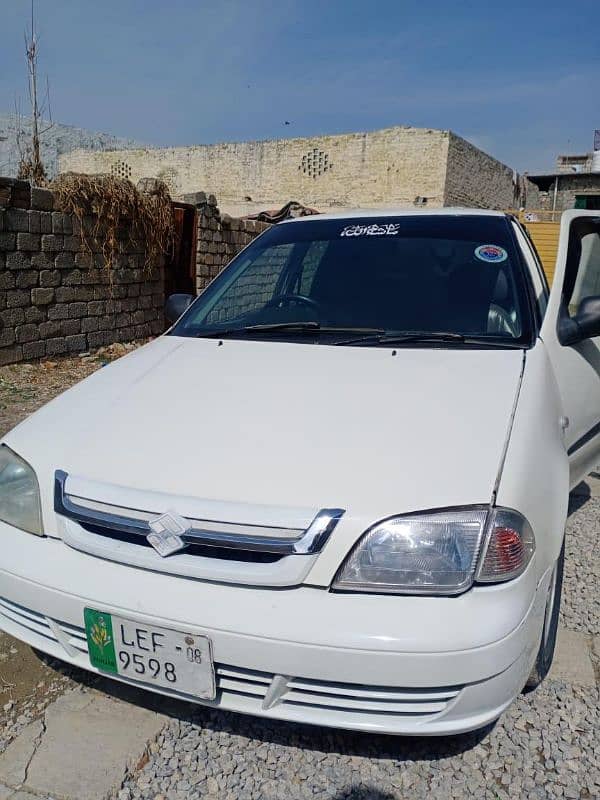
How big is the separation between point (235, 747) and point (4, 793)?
0.63 metres

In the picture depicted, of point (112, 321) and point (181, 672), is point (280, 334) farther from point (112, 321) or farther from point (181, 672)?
point (112, 321)

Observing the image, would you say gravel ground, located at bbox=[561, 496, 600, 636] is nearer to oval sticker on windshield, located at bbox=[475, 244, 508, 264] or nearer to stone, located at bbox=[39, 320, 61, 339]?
oval sticker on windshield, located at bbox=[475, 244, 508, 264]

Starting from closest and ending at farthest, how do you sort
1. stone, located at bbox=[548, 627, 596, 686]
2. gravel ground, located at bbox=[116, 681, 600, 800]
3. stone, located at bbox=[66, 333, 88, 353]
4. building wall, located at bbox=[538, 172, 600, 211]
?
gravel ground, located at bbox=[116, 681, 600, 800], stone, located at bbox=[548, 627, 596, 686], stone, located at bbox=[66, 333, 88, 353], building wall, located at bbox=[538, 172, 600, 211]

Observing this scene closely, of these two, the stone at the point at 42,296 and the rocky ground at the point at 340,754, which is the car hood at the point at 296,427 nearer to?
the rocky ground at the point at 340,754

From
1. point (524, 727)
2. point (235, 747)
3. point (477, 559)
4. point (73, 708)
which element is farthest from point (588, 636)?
point (73, 708)

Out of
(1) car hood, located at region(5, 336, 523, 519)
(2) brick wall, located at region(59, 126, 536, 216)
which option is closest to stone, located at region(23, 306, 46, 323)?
(1) car hood, located at region(5, 336, 523, 519)

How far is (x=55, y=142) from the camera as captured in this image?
14805mm

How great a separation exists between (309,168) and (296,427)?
2473cm

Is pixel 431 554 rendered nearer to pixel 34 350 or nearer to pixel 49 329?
pixel 34 350

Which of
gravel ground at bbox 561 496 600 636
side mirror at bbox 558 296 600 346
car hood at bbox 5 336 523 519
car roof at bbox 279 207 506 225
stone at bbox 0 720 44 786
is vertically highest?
car roof at bbox 279 207 506 225

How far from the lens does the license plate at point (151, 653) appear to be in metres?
1.53

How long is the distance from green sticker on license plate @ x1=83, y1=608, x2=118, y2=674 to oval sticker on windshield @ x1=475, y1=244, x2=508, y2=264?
208 centimetres

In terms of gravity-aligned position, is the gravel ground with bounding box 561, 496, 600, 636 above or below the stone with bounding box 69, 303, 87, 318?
below

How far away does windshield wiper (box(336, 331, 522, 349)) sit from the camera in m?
2.30
